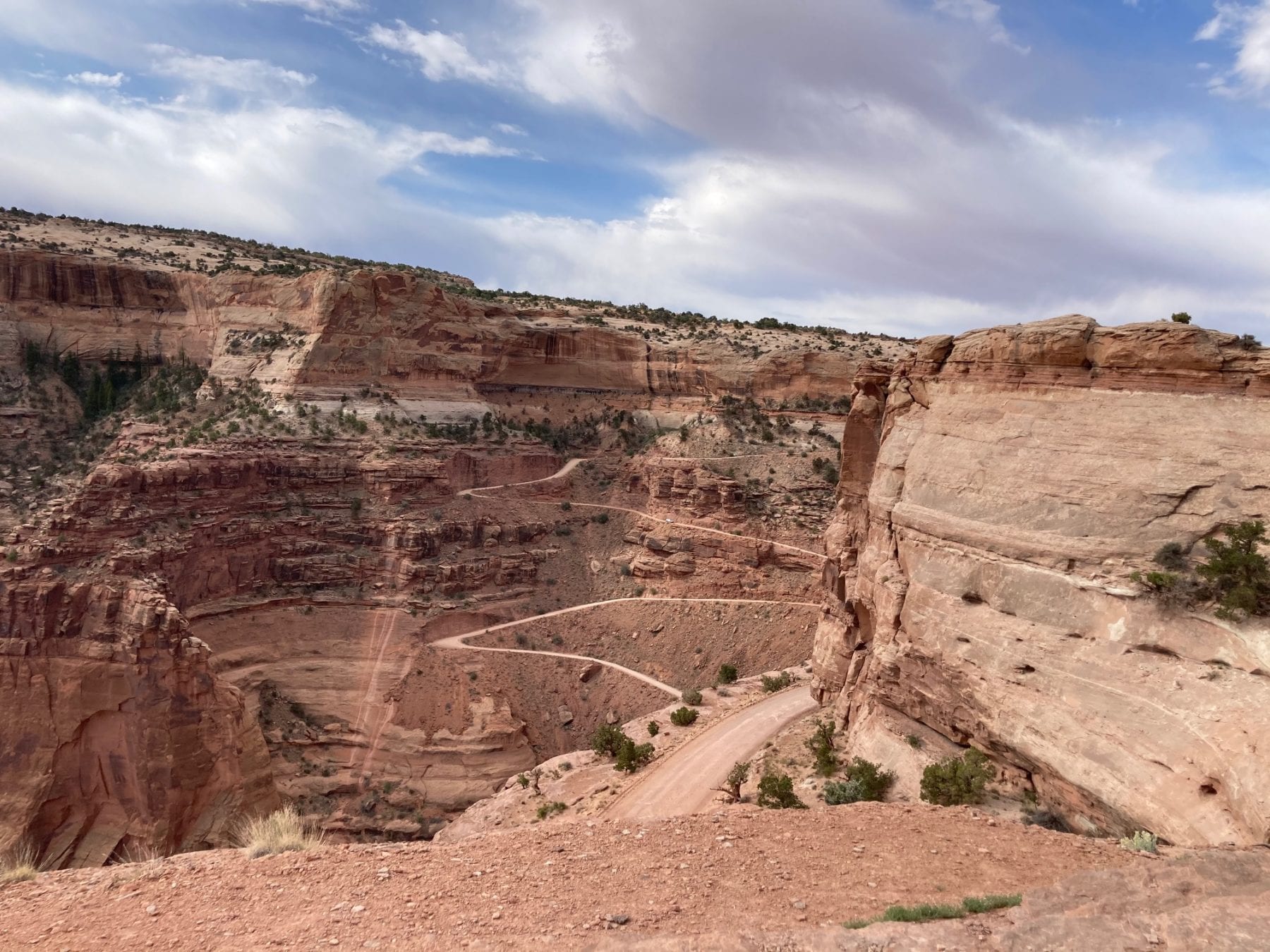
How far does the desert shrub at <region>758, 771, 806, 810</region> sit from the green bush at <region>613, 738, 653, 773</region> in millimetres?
7544

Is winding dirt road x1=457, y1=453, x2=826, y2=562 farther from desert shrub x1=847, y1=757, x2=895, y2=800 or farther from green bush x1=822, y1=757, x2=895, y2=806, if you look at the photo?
green bush x1=822, y1=757, x2=895, y2=806

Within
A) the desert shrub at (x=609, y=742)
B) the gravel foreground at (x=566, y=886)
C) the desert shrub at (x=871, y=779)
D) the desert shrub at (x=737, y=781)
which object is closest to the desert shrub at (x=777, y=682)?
the desert shrub at (x=609, y=742)

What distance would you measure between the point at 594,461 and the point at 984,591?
119ft

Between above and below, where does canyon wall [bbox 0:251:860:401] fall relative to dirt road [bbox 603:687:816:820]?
above

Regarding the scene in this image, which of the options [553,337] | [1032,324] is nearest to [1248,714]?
[1032,324]

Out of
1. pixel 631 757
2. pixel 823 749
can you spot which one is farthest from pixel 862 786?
pixel 631 757

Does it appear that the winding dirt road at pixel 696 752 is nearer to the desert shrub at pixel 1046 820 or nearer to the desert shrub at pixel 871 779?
the desert shrub at pixel 871 779

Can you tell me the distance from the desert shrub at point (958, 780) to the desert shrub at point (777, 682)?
16218 mm

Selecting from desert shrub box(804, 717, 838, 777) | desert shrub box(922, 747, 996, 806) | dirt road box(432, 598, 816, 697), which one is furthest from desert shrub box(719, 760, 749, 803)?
dirt road box(432, 598, 816, 697)

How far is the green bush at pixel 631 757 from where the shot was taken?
23.4 m

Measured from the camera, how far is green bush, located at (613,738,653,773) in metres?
23.4

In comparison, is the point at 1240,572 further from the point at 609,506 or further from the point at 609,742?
the point at 609,506

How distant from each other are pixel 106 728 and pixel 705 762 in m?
19.3

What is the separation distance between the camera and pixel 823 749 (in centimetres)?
1778
